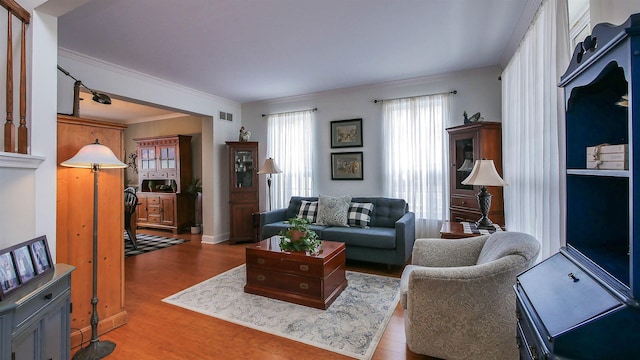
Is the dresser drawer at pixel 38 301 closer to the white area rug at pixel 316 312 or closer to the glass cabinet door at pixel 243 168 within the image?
the white area rug at pixel 316 312

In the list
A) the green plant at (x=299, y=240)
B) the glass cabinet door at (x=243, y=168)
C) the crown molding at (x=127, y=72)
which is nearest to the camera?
the green plant at (x=299, y=240)

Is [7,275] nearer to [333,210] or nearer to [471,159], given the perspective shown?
[333,210]

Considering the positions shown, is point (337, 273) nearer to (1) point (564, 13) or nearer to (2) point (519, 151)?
(2) point (519, 151)

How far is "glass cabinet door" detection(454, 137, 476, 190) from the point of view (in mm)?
3381

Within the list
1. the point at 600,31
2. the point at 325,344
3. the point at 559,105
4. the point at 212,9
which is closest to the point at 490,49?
the point at 559,105

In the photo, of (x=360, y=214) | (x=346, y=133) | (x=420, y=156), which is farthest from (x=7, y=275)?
(x=420, y=156)

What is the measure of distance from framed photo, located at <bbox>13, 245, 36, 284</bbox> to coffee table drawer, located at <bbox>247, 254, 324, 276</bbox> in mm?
1673

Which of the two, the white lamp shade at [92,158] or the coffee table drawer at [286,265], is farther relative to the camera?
the coffee table drawer at [286,265]

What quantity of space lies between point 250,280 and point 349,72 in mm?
3039

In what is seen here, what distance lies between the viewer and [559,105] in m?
1.73

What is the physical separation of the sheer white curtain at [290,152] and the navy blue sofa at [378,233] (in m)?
0.73

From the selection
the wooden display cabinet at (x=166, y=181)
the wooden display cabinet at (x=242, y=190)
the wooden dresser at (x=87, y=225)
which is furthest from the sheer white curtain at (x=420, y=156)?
the wooden display cabinet at (x=166, y=181)

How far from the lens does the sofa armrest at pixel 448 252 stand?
2.26 meters

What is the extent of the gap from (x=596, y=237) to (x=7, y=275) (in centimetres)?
262
